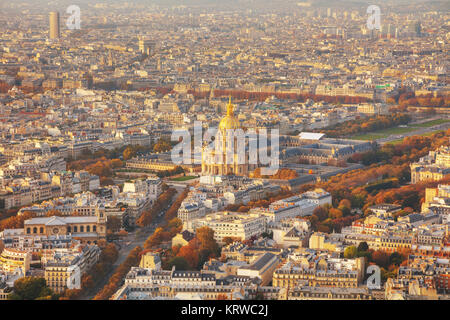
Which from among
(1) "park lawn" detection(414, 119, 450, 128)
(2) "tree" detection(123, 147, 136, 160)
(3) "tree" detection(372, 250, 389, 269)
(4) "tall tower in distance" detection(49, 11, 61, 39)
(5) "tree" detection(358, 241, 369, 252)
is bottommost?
(1) "park lawn" detection(414, 119, 450, 128)

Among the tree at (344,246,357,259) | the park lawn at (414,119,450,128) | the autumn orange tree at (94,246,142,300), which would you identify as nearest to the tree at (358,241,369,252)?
the tree at (344,246,357,259)

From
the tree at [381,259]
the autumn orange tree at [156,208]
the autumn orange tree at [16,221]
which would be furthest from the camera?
the autumn orange tree at [156,208]

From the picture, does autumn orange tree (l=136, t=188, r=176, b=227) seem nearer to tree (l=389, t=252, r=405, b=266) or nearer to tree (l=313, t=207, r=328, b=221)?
tree (l=313, t=207, r=328, b=221)

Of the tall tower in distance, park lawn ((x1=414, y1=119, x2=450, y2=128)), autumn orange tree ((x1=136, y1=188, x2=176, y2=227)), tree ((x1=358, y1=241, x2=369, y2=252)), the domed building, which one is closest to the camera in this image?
tree ((x1=358, y1=241, x2=369, y2=252))

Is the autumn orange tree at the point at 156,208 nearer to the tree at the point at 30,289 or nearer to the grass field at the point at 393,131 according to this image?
the tree at the point at 30,289

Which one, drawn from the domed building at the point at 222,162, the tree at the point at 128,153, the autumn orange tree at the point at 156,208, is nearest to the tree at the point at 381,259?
the autumn orange tree at the point at 156,208

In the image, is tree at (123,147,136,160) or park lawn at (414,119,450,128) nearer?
tree at (123,147,136,160)
